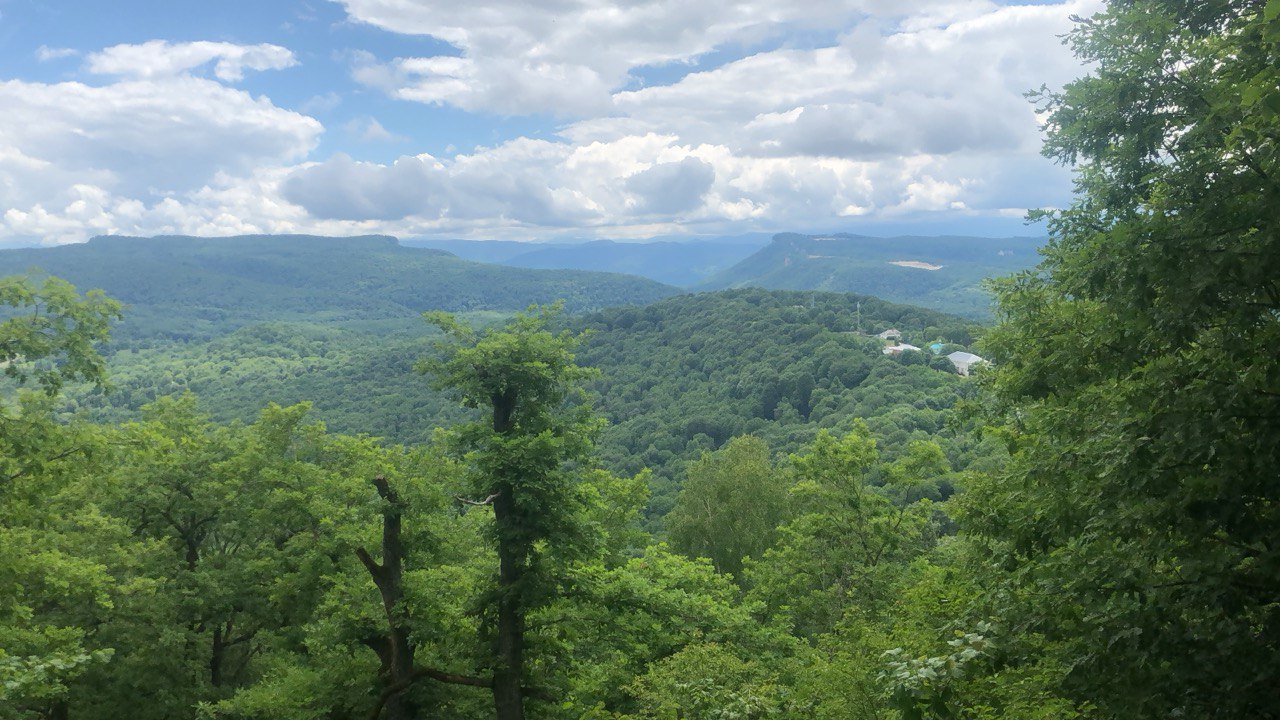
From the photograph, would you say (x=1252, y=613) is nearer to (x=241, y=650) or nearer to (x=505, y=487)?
(x=505, y=487)

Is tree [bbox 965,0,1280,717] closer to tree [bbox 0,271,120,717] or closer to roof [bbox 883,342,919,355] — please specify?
tree [bbox 0,271,120,717]

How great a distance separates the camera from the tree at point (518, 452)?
1438cm

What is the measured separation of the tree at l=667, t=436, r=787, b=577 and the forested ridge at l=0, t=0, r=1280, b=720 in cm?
433

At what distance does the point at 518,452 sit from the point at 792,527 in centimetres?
1321

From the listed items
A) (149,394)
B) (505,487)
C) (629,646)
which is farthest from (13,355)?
(149,394)

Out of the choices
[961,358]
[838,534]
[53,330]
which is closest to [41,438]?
[53,330]

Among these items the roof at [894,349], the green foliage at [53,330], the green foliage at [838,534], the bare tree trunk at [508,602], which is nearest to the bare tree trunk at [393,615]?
the bare tree trunk at [508,602]

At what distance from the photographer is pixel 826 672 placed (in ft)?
36.4

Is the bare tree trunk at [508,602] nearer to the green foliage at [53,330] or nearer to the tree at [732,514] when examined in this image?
the green foliage at [53,330]

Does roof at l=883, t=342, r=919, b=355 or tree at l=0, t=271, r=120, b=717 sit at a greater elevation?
tree at l=0, t=271, r=120, b=717

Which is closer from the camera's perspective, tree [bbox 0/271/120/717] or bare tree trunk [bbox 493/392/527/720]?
tree [bbox 0/271/120/717]

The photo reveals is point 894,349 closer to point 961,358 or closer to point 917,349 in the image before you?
point 917,349

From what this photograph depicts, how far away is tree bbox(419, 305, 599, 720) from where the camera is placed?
14375 mm

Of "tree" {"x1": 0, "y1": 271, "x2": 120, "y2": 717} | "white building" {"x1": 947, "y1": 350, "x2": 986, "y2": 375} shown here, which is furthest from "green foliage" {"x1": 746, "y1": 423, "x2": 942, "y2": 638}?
"white building" {"x1": 947, "y1": 350, "x2": 986, "y2": 375}
